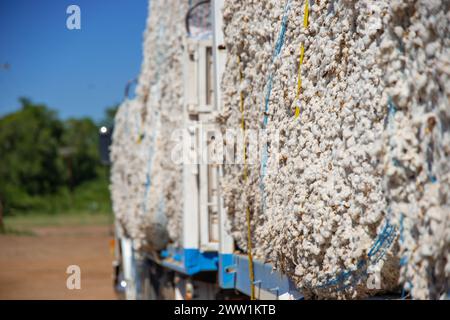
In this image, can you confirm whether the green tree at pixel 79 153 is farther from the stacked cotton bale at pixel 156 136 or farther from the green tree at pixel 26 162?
the stacked cotton bale at pixel 156 136

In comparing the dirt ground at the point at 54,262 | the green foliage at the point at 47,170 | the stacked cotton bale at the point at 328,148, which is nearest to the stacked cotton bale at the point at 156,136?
the stacked cotton bale at the point at 328,148

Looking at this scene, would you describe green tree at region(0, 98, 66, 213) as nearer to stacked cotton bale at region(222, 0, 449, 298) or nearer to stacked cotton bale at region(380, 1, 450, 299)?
stacked cotton bale at region(222, 0, 449, 298)

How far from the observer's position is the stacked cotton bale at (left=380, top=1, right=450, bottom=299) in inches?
115

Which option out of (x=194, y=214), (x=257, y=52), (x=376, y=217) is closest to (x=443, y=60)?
(x=376, y=217)

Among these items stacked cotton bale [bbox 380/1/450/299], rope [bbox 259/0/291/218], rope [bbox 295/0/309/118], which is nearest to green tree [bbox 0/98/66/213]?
rope [bbox 259/0/291/218]

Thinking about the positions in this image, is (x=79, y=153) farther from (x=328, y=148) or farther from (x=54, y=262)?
(x=328, y=148)

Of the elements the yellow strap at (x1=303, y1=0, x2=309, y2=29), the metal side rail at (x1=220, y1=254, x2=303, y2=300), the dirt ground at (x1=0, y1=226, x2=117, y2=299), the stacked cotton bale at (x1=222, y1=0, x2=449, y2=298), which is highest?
the yellow strap at (x1=303, y1=0, x2=309, y2=29)

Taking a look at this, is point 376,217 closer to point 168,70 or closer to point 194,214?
point 194,214

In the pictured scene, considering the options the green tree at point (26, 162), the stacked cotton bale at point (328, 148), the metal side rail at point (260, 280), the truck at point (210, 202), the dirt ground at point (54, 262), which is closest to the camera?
the stacked cotton bale at point (328, 148)

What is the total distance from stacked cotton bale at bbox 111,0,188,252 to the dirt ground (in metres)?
4.93

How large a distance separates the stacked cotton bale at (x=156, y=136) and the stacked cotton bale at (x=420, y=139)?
479 centimetres

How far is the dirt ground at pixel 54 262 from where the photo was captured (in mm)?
17062
